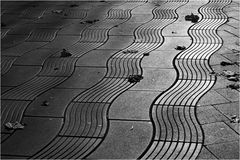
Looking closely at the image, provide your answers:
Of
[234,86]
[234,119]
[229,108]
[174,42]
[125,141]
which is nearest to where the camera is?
[125,141]

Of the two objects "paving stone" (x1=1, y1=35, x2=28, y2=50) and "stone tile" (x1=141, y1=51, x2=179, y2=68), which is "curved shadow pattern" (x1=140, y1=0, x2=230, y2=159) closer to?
"stone tile" (x1=141, y1=51, x2=179, y2=68)

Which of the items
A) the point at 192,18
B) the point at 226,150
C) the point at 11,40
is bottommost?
the point at 11,40

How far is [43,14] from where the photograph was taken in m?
9.63

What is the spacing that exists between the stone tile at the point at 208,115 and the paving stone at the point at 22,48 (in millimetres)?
3652

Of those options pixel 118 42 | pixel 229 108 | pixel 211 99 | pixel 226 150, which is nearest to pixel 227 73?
pixel 211 99

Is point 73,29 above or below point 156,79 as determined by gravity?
below

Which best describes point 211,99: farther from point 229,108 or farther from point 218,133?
point 218,133

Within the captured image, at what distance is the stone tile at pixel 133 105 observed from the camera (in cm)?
488

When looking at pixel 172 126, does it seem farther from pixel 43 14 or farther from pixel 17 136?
pixel 43 14

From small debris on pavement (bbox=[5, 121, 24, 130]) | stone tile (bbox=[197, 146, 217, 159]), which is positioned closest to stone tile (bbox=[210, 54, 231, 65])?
stone tile (bbox=[197, 146, 217, 159])

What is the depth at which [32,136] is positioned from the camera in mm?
4594

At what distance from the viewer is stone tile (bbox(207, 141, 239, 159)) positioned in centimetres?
401

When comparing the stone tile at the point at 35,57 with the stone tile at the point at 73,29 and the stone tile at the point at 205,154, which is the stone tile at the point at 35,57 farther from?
the stone tile at the point at 205,154

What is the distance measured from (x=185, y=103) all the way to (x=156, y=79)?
85 cm
